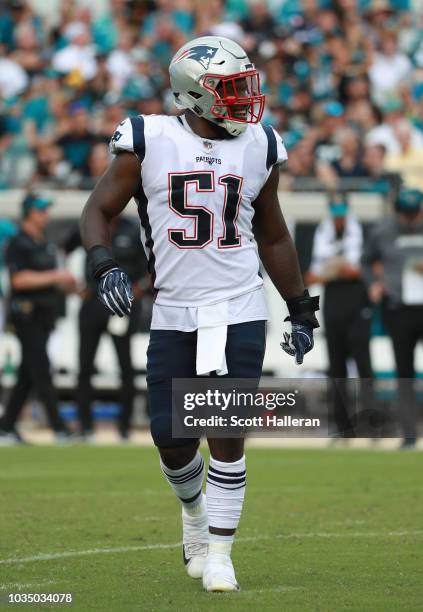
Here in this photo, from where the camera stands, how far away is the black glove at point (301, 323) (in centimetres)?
586

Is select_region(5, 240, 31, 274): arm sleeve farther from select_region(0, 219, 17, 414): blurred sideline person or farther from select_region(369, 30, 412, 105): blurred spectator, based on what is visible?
select_region(369, 30, 412, 105): blurred spectator

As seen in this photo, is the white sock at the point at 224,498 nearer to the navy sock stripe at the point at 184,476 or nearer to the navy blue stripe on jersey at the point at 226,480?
the navy blue stripe on jersey at the point at 226,480

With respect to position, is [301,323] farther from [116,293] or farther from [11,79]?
[11,79]

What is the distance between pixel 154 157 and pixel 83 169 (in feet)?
35.0

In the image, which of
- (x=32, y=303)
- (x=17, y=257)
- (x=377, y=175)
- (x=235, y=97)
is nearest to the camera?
(x=235, y=97)

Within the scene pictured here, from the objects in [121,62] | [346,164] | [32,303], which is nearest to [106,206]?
[32,303]

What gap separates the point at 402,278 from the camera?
12.1 m

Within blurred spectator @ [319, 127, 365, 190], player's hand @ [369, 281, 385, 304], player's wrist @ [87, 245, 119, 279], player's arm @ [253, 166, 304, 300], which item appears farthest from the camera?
blurred spectator @ [319, 127, 365, 190]

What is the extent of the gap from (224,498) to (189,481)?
12.8 inches

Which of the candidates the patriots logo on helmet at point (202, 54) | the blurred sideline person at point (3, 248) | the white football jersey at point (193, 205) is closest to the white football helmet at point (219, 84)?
the patriots logo on helmet at point (202, 54)

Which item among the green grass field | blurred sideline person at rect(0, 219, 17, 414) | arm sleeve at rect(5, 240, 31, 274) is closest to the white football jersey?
the green grass field

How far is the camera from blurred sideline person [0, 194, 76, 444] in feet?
40.7

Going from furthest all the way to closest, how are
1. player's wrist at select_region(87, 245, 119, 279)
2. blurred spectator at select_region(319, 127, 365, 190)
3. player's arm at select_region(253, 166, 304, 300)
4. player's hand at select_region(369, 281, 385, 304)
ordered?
blurred spectator at select_region(319, 127, 365, 190), player's hand at select_region(369, 281, 385, 304), player's arm at select_region(253, 166, 304, 300), player's wrist at select_region(87, 245, 119, 279)

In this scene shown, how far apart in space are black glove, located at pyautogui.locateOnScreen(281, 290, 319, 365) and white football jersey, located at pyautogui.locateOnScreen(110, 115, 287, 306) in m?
0.33
